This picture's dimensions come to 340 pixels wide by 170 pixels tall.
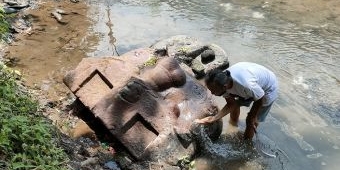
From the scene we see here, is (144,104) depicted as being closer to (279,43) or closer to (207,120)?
(207,120)

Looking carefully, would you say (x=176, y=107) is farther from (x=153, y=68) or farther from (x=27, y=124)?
(x=27, y=124)

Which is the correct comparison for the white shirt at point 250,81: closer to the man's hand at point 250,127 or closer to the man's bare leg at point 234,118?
the man's hand at point 250,127

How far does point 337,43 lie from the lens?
934cm

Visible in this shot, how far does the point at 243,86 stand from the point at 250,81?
0.10 meters

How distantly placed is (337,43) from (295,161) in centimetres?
→ 467

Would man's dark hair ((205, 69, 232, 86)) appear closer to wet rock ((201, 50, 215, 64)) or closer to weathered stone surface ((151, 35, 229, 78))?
weathered stone surface ((151, 35, 229, 78))

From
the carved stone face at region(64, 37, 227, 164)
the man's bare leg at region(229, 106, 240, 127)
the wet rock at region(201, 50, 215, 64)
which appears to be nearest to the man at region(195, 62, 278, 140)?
the carved stone face at region(64, 37, 227, 164)

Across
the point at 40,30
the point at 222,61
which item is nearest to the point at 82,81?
the point at 222,61

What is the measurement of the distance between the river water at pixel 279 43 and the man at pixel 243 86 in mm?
767

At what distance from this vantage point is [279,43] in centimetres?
923

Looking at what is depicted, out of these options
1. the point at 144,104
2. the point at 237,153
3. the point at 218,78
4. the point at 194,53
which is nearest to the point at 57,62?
the point at 194,53

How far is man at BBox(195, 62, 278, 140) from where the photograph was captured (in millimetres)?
4648

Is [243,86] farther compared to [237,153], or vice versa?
[237,153]

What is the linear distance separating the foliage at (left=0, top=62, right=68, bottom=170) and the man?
1789 millimetres
